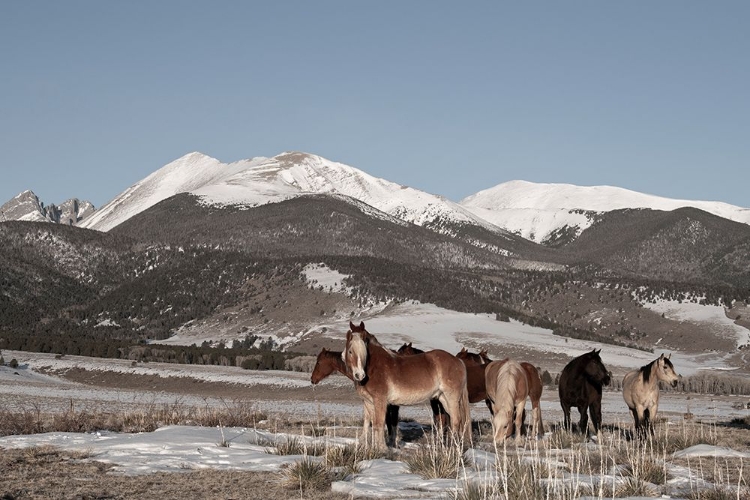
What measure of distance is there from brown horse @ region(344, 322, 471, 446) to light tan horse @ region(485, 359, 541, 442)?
1171 mm

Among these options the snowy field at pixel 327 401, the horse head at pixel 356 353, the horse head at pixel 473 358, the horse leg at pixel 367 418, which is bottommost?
the snowy field at pixel 327 401

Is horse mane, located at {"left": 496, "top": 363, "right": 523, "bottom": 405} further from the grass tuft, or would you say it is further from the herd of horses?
the grass tuft

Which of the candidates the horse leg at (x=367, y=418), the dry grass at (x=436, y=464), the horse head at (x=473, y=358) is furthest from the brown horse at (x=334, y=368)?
the horse head at (x=473, y=358)

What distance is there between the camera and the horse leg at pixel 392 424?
13088 millimetres

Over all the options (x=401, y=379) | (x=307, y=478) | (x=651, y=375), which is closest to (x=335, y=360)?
(x=401, y=379)

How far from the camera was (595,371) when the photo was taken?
51.7 feet

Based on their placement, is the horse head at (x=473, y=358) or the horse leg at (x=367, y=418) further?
the horse head at (x=473, y=358)

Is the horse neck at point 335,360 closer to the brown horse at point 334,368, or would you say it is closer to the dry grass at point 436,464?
the brown horse at point 334,368

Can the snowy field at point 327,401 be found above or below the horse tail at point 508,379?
below

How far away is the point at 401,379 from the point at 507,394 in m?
2.66

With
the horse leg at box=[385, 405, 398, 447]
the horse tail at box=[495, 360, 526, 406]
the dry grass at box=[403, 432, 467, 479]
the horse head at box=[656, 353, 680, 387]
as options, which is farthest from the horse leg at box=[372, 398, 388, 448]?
the horse head at box=[656, 353, 680, 387]

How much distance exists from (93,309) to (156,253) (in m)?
32.8

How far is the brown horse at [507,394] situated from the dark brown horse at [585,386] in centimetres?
162

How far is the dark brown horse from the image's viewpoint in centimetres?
1573
